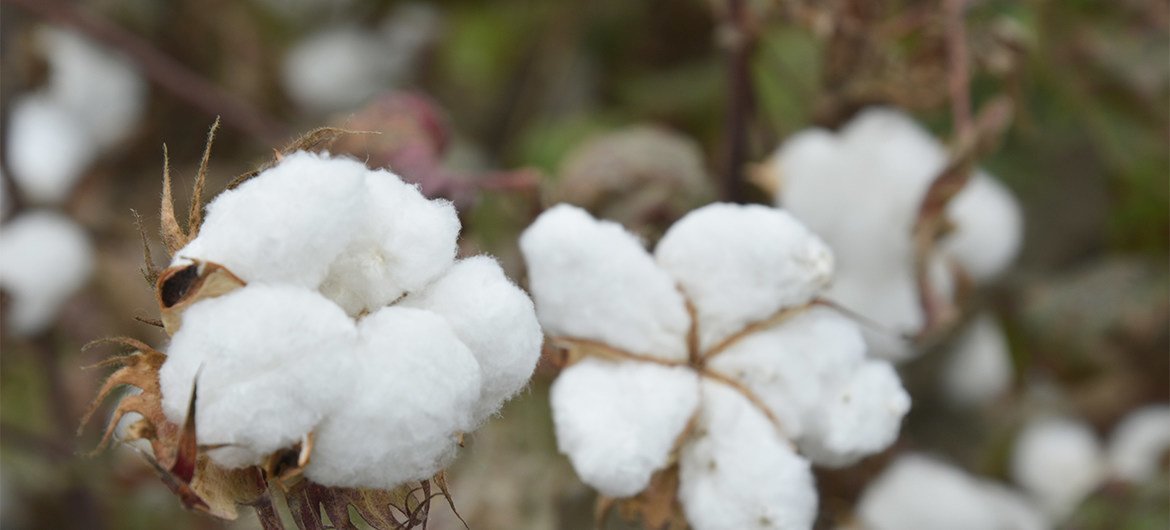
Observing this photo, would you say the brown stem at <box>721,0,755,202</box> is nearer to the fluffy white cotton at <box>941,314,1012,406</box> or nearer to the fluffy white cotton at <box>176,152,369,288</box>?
the fluffy white cotton at <box>941,314,1012,406</box>

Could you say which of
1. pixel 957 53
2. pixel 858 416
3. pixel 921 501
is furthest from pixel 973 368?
A: pixel 858 416

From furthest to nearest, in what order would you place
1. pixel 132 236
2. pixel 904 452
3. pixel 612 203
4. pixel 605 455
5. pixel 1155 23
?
pixel 132 236 → pixel 1155 23 → pixel 904 452 → pixel 612 203 → pixel 605 455

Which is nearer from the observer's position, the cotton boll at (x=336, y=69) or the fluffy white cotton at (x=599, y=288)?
the fluffy white cotton at (x=599, y=288)

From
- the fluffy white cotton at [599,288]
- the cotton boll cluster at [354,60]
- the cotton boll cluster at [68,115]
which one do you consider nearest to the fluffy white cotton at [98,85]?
the cotton boll cluster at [68,115]

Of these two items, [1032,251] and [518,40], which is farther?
[518,40]

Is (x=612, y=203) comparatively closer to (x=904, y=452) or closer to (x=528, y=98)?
(x=904, y=452)

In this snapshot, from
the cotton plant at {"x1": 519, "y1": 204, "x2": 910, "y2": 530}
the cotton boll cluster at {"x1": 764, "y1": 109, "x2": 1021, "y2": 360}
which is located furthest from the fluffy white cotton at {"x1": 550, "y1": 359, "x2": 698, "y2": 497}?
the cotton boll cluster at {"x1": 764, "y1": 109, "x2": 1021, "y2": 360}

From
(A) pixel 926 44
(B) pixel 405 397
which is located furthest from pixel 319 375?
(A) pixel 926 44

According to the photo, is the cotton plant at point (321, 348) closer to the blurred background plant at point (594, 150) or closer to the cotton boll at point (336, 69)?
the blurred background plant at point (594, 150)
